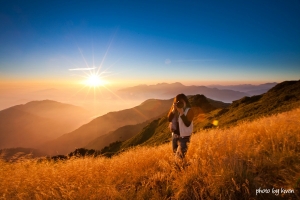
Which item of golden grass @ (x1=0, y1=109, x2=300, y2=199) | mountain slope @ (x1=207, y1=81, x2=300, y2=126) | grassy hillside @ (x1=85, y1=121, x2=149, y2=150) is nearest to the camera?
golden grass @ (x1=0, y1=109, x2=300, y2=199)

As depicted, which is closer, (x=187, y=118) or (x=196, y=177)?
(x=196, y=177)

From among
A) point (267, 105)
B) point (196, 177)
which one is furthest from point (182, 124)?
point (267, 105)

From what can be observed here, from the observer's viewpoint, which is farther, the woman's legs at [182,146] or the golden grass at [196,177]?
the woman's legs at [182,146]

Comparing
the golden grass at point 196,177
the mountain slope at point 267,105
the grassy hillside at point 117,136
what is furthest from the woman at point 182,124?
the grassy hillside at point 117,136

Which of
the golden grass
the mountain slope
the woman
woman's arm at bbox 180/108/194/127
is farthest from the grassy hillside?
woman's arm at bbox 180/108/194/127

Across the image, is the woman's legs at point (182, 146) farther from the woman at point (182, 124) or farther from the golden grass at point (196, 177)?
the golden grass at point (196, 177)

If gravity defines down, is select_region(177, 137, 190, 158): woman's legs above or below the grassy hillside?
above

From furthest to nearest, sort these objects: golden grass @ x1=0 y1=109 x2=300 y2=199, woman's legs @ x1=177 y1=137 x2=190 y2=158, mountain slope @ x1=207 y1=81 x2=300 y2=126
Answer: mountain slope @ x1=207 y1=81 x2=300 y2=126 < woman's legs @ x1=177 y1=137 x2=190 y2=158 < golden grass @ x1=0 y1=109 x2=300 y2=199

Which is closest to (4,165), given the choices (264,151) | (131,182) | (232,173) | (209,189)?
(131,182)

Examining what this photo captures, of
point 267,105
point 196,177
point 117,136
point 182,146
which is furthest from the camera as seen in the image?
point 117,136

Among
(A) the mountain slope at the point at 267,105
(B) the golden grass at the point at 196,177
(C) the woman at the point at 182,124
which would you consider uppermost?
(C) the woman at the point at 182,124

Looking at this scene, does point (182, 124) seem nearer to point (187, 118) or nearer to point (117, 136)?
point (187, 118)

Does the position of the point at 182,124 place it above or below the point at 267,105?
above

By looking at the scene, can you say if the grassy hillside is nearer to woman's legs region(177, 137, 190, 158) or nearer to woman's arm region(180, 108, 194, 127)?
woman's legs region(177, 137, 190, 158)
